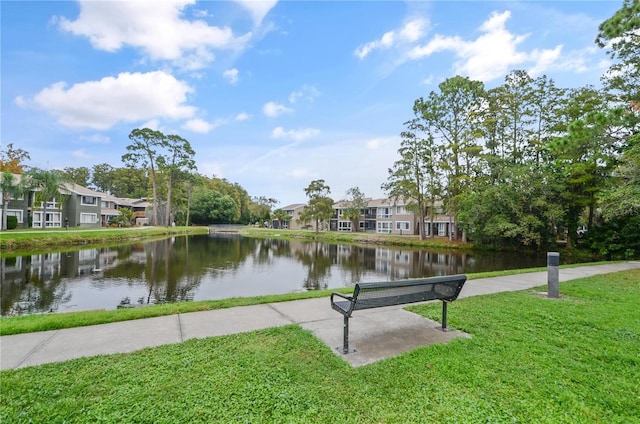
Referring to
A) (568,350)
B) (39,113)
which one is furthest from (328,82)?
(39,113)

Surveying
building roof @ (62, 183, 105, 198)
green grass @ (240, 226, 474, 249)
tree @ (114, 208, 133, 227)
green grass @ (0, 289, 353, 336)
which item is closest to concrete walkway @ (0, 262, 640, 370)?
green grass @ (0, 289, 353, 336)

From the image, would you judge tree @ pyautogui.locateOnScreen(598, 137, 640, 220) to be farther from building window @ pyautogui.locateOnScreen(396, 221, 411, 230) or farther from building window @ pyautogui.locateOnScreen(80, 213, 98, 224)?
building window @ pyautogui.locateOnScreen(80, 213, 98, 224)

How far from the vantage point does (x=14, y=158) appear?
43.6 metres

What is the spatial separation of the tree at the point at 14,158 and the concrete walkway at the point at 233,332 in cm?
5432

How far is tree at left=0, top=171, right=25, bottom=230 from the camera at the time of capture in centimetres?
2644

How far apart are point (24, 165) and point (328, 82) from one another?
48803mm

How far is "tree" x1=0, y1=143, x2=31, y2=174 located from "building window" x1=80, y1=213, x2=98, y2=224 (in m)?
12.1

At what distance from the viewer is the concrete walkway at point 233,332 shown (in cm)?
370

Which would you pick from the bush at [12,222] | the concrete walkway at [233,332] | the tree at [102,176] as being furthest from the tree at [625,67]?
the tree at [102,176]

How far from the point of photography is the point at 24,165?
143ft

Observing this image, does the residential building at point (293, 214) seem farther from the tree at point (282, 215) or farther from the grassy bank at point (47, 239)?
the grassy bank at point (47, 239)

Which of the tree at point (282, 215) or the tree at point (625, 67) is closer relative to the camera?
the tree at point (625, 67)

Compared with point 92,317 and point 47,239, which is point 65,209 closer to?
point 47,239

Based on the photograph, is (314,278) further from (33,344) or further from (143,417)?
(143,417)
